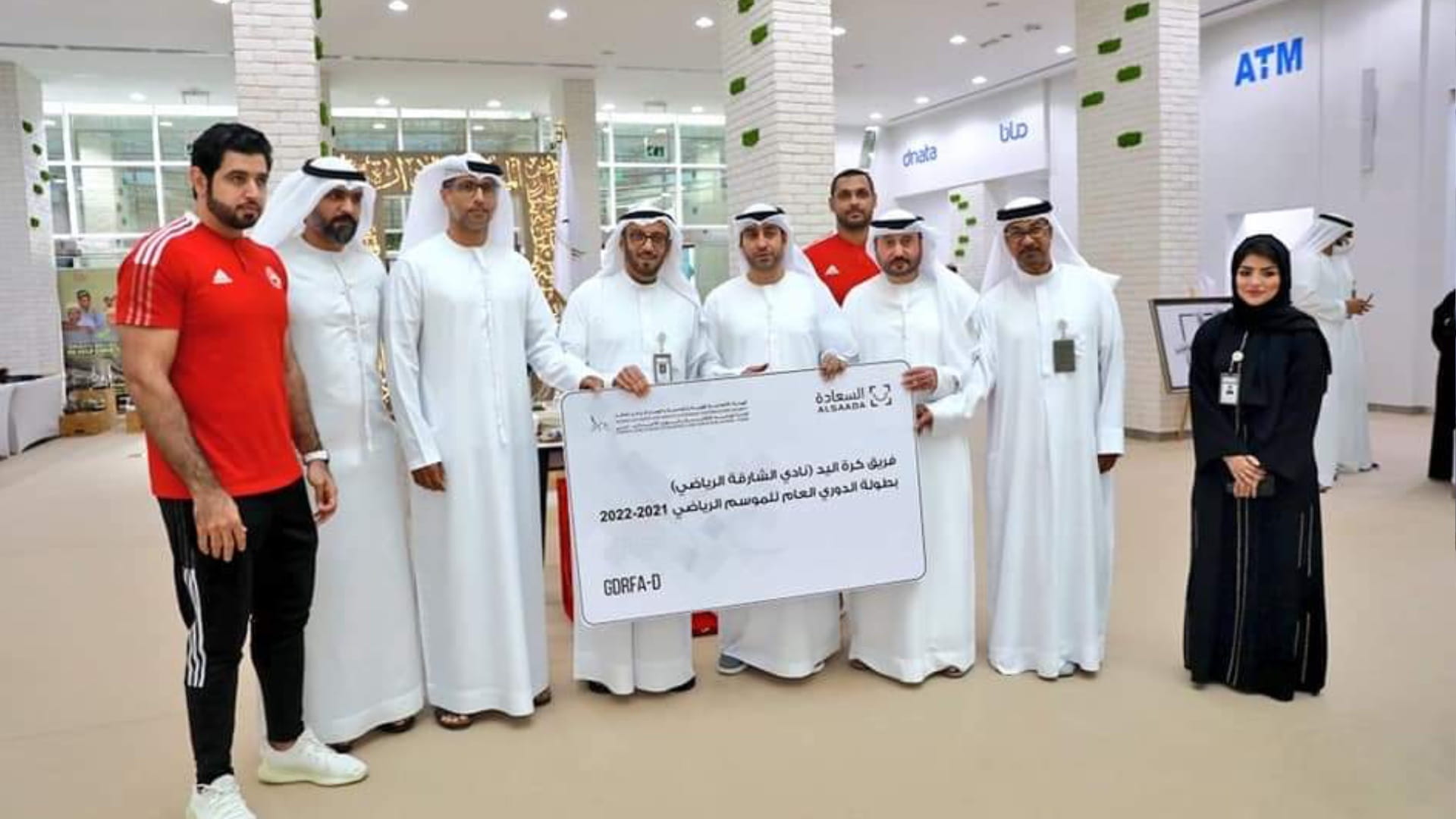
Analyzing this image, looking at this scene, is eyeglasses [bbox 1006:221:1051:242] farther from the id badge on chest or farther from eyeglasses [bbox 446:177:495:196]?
eyeglasses [bbox 446:177:495:196]

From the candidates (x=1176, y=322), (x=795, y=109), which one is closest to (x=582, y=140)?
(x=795, y=109)

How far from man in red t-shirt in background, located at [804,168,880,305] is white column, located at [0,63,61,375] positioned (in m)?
11.6

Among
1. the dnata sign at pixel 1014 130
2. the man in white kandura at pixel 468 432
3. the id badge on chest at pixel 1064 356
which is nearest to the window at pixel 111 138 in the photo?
the dnata sign at pixel 1014 130

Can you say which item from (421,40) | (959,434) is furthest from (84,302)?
(959,434)

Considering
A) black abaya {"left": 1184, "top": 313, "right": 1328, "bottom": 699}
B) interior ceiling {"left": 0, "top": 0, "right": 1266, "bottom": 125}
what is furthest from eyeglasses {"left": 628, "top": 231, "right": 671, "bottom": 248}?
interior ceiling {"left": 0, "top": 0, "right": 1266, "bottom": 125}

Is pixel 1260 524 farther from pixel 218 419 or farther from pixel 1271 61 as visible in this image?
pixel 1271 61

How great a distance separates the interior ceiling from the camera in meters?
10.6

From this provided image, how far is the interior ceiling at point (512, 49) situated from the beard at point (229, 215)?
6.71m

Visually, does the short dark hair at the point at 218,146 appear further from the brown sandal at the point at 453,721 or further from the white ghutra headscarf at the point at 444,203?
the brown sandal at the point at 453,721

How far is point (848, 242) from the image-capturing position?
14.2ft

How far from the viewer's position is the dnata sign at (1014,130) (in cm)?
1527

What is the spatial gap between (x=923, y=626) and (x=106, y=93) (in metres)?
15.1

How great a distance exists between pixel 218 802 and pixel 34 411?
10.3 metres

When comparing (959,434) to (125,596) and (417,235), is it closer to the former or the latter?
(417,235)
